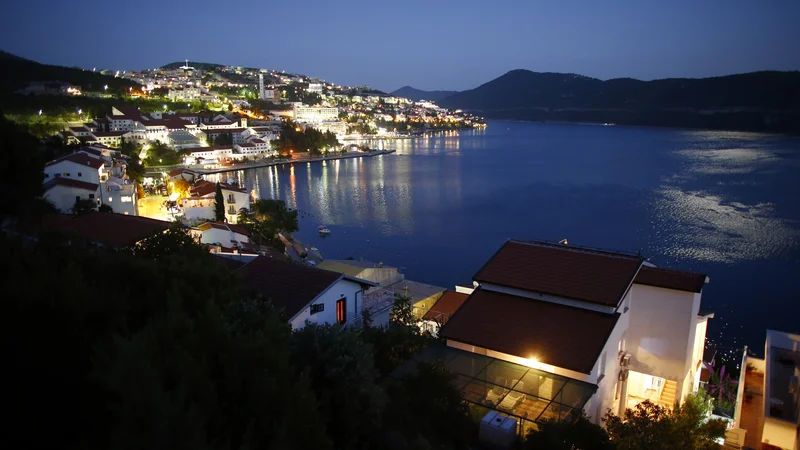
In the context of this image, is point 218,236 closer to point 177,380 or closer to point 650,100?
point 177,380

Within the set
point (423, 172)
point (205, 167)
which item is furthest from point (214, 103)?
point (423, 172)

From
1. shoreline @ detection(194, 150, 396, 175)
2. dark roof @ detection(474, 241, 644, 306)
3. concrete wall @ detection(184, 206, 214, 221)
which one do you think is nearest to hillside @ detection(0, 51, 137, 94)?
shoreline @ detection(194, 150, 396, 175)

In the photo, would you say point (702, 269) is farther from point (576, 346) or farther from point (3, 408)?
point (3, 408)

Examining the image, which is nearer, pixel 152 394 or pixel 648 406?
pixel 152 394

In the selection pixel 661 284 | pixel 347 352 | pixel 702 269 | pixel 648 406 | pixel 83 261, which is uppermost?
pixel 83 261

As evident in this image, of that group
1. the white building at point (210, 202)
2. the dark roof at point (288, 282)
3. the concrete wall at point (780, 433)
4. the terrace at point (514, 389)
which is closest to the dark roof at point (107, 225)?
the dark roof at point (288, 282)

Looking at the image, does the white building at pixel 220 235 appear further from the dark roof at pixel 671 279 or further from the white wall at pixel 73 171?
the dark roof at pixel 671 279

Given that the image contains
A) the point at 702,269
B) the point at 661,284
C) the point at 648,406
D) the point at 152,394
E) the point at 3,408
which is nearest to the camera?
the point at 152,394
